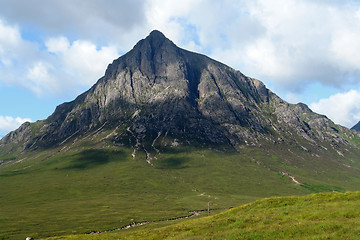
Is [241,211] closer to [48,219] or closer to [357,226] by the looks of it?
[357,226]

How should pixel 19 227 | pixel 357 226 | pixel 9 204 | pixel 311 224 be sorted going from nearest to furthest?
pixel 357 226 → pixel 311 224 → pixel 19 227 → pixel 9 204

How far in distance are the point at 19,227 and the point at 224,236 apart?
122524 mm

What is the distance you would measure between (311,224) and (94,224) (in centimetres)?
11538

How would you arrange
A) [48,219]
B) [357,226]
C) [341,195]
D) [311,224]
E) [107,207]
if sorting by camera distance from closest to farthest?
[357,226] → [311,224] → [341,195] → [48,219] → [107,207]

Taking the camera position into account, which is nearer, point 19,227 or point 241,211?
point 241,211

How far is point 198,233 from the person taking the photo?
37.8m

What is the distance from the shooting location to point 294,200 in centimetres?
5262

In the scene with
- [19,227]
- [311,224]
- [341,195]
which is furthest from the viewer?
[19,227]

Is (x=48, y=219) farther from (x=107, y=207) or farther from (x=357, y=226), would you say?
(x=357, y=226)

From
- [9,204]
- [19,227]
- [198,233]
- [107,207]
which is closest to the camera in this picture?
[198,233]

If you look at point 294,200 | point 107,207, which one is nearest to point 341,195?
point 294,200

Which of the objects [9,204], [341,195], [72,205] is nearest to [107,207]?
[72,205]

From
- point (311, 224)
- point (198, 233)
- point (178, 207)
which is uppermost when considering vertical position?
point (311, 224)

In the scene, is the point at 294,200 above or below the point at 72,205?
above
